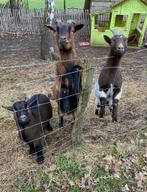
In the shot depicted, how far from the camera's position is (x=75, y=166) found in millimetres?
4082

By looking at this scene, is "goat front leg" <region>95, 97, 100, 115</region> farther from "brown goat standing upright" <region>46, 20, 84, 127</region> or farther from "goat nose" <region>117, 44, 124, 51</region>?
"goat nose" <region>117, 44, 124, 51</region>

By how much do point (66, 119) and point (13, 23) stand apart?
8.63 metres

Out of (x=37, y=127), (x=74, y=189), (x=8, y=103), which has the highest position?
(x=37, y=127)

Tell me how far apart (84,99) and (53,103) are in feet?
6.33

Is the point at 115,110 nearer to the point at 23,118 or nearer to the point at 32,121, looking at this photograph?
the point at 32,121

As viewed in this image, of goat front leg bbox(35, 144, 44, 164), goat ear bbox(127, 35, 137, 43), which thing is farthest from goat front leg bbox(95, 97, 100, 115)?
goat ear bbox(127, 35, 137, 43)

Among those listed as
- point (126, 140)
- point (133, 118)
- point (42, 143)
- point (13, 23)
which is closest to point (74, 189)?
point (42, 143)

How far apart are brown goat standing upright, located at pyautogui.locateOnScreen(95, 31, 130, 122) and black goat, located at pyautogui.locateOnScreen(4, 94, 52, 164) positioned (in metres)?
0.99

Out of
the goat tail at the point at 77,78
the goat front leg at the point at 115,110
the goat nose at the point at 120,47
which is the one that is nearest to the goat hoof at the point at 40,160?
the goat tail at the point at 77,78

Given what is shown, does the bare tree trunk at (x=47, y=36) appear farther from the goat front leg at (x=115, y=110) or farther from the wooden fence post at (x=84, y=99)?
the wooden fence post at (x=84, y=99)

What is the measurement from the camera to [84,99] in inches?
151

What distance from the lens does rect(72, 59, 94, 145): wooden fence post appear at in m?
3.53

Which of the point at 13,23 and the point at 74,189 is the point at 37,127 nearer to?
the point at 74,189

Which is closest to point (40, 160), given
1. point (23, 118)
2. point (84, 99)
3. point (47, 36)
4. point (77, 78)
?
point (23, 118)
